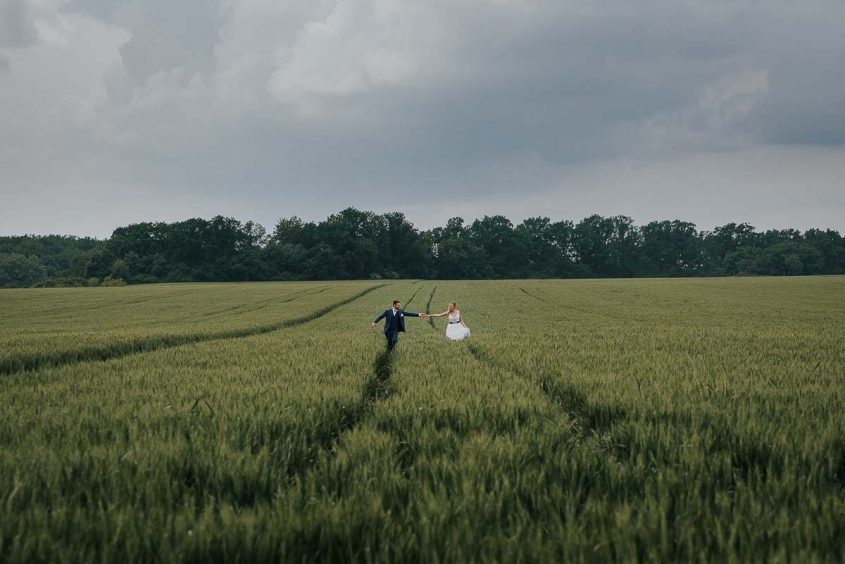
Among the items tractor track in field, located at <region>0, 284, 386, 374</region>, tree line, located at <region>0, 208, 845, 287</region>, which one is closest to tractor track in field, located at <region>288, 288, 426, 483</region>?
tractor track in field, located at <region>0, 284, 386, 374</region>

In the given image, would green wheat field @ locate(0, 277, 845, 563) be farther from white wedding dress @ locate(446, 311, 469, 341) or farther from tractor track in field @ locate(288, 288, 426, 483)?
white wedding dress @ locate(446, 311, 469, 341)

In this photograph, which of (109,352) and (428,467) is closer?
(428,467)

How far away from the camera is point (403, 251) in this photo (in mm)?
150875

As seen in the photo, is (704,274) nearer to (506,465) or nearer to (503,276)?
(503,276)

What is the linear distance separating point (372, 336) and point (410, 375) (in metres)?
9.32

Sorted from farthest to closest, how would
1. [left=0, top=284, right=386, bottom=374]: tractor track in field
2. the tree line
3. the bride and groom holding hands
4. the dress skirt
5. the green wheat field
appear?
the tree line < the dress skirt < the bride and groom holding hands < [left=0, top=284, right=386, bottom=374]: tractor track in field < the green wheat field

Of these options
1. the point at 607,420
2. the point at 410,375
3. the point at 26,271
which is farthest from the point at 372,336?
the point at 26,271

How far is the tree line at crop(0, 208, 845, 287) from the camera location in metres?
123

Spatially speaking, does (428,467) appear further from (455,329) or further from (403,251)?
(403,251)

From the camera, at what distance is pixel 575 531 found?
2920 mm

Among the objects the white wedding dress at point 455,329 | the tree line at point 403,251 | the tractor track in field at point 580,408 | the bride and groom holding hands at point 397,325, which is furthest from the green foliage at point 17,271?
the tractor track in field at point 580,408

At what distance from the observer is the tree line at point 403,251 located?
12288cm

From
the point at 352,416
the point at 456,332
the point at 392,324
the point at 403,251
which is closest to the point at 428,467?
the point at 352,416

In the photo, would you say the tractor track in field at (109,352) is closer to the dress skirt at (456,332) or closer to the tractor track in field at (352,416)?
the tractor track in field at (352,416)
